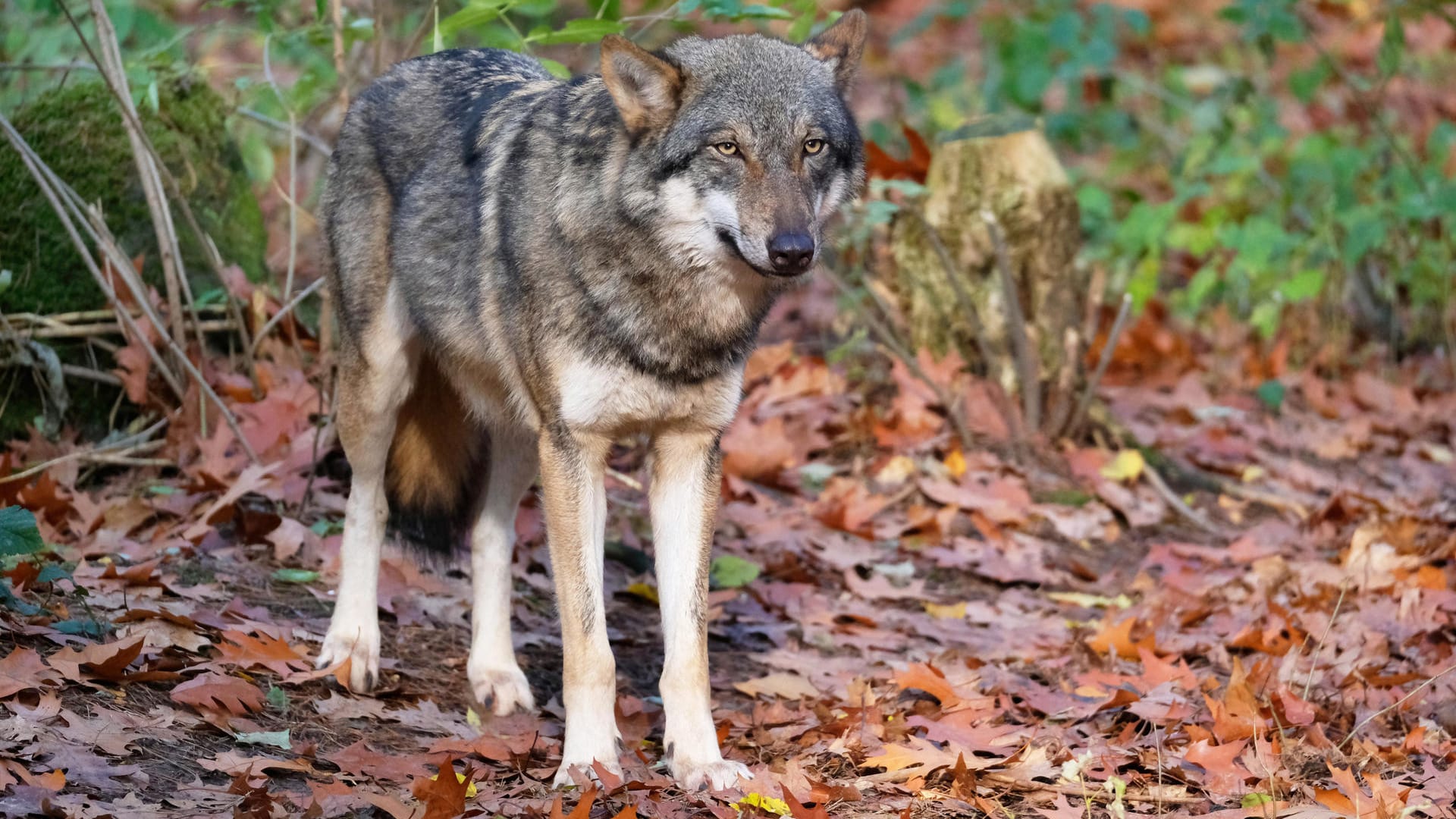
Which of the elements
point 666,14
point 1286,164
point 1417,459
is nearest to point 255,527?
point 666,14

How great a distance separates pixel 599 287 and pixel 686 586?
2.92 feet

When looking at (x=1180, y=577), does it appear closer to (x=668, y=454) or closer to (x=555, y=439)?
(x=668, y=454)

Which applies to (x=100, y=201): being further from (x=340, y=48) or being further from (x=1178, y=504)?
(x=1178, y=504)

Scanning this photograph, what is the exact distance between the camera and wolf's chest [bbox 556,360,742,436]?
12.4 feet

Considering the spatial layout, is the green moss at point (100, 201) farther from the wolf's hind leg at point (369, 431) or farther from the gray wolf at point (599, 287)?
the gray wolf at point (599, 287)

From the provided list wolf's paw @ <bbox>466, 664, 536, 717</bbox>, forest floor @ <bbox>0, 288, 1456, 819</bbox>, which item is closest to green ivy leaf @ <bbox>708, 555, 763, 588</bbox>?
forest floor @ <bbox>0, 288, 1456, 819</bbox>

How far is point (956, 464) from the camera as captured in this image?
648 centimetres

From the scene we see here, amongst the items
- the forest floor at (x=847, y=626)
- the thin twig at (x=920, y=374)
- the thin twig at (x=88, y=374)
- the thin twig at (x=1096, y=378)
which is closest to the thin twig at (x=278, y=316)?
the forest floor at (x=847, y=626)

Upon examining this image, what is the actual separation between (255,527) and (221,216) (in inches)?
72.5

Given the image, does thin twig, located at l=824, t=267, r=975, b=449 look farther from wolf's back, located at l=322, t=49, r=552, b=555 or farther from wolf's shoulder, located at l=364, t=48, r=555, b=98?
wolf's back, located at l=322, t=49, r=552, b=555

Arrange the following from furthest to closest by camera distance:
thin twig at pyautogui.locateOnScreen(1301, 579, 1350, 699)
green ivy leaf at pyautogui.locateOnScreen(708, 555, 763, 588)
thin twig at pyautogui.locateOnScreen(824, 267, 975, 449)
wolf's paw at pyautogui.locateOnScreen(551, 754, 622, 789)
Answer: thin twig at pyautogui.locateOnScreen(824, 267, 975, 449), green ivy leaf at pyautogui.locateOnScreen(708, 555, 763, 588), thin twig at pyautogui.locateOnScreen(1301, 579, 1350, 699), wolf's paw at pyautogui.locateOnScreen(551, 754, 622, 789)

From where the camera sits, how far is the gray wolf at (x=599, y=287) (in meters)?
3.70

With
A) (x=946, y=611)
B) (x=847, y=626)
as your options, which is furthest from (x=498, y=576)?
(x=946, y=611)

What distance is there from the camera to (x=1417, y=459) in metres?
7.05
